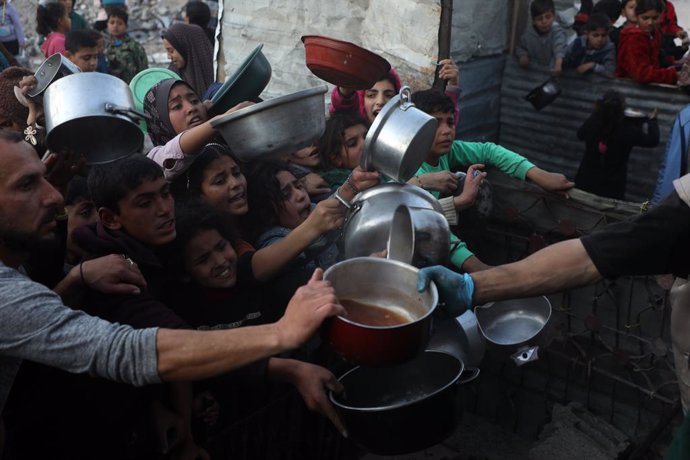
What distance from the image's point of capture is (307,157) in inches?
147

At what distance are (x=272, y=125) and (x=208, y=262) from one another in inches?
24.2

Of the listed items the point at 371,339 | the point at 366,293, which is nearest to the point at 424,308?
the point at 366,293

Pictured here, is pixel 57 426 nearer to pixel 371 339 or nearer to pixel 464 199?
pixel 371 339

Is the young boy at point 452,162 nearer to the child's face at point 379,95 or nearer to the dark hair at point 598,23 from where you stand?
the child's face at point 379,95

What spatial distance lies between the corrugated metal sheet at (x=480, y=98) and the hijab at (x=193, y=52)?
2252 mm

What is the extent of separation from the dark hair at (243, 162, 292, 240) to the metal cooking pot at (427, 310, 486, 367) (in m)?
0.94

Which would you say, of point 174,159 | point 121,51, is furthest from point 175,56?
point 174,159

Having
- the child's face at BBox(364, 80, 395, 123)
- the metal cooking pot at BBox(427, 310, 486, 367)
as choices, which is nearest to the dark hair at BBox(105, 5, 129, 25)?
the child's face at BBox(364, 80, 395, 123)

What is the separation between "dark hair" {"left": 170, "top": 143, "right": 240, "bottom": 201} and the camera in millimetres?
3193

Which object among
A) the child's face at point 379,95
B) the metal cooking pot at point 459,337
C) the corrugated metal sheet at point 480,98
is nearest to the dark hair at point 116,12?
the corrugated metal sheet at point 480,98

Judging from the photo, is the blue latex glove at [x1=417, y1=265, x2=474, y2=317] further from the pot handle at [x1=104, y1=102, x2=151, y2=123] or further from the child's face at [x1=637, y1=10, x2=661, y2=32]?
the child's face at [x1=637, y1=10, x2=661, y2=32]

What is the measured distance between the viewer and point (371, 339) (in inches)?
72.1

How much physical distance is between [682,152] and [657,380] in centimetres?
135

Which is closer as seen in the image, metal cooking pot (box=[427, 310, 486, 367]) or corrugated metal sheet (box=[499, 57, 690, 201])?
metal cooking pot (box=[427, 310, 486, 367])
